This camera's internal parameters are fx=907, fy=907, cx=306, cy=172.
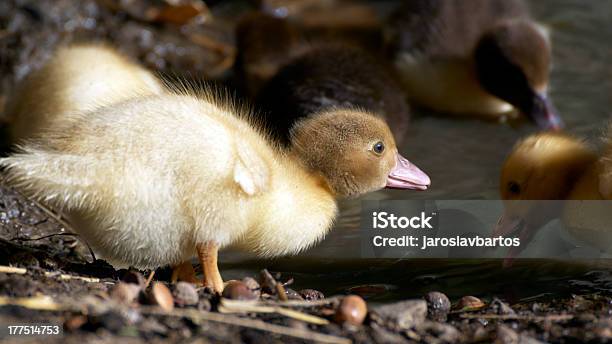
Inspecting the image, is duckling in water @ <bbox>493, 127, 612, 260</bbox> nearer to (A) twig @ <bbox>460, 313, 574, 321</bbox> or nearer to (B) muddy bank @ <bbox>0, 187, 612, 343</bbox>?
(B) muddy bank @ <bbox>0, 187, 612, 343</bbox>

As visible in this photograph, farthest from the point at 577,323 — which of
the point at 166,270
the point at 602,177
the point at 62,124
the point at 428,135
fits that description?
the point at 428,135

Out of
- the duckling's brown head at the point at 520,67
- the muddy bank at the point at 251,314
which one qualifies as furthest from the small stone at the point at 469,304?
the duckling's brown head at the point at 520,67

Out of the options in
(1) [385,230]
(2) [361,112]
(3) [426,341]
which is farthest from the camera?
(1) [385,230]

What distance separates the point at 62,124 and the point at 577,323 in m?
1.85

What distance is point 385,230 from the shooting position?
3793 mm

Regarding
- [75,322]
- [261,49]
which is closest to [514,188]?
[75,322]

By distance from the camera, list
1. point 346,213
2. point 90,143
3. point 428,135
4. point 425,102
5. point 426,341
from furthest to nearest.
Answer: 1. point 425,102
2. point 428,135
3. point 346,213
4. point 90,143
5. point 426,341

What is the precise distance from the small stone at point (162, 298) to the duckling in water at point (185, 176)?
30cm

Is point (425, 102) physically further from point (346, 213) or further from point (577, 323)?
point (577, 323)

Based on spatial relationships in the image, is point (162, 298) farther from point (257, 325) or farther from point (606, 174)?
point (606, 174)

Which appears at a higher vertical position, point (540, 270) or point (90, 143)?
point (90, 143)

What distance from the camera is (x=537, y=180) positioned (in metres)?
3.76

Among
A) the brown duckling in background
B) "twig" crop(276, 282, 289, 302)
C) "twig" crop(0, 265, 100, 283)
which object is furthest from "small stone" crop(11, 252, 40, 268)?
the brown duckling in background

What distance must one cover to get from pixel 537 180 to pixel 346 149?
3.15 ft
